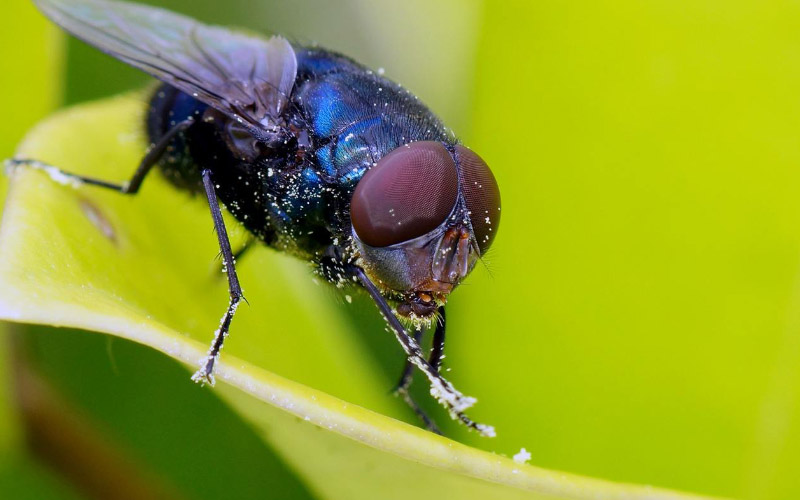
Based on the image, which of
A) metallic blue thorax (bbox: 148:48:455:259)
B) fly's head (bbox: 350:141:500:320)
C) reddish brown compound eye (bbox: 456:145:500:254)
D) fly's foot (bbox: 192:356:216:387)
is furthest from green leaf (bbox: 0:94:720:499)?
reddish brown compound eye (bbox: 456:145:500:254)

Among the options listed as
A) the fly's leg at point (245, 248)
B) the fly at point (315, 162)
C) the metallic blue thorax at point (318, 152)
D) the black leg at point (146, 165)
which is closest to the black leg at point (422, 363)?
the fly at point (315, 162)

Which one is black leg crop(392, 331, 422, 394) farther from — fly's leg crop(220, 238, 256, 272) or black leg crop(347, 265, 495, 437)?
fly's leg crop(220, 238, 256, 272)

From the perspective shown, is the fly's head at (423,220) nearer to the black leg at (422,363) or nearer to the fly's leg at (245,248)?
the black leg at (422,363)

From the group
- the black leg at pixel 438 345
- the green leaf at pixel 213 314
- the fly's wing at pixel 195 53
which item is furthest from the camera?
the fly's wing at pixel 195 53

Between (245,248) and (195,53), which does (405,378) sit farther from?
(195,53)

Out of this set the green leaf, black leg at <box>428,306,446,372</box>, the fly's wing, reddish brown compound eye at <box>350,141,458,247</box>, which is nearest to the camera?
the green leaf

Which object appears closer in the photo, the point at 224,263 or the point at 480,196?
the point at 480,196

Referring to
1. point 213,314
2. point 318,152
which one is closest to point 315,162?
point 318,152
